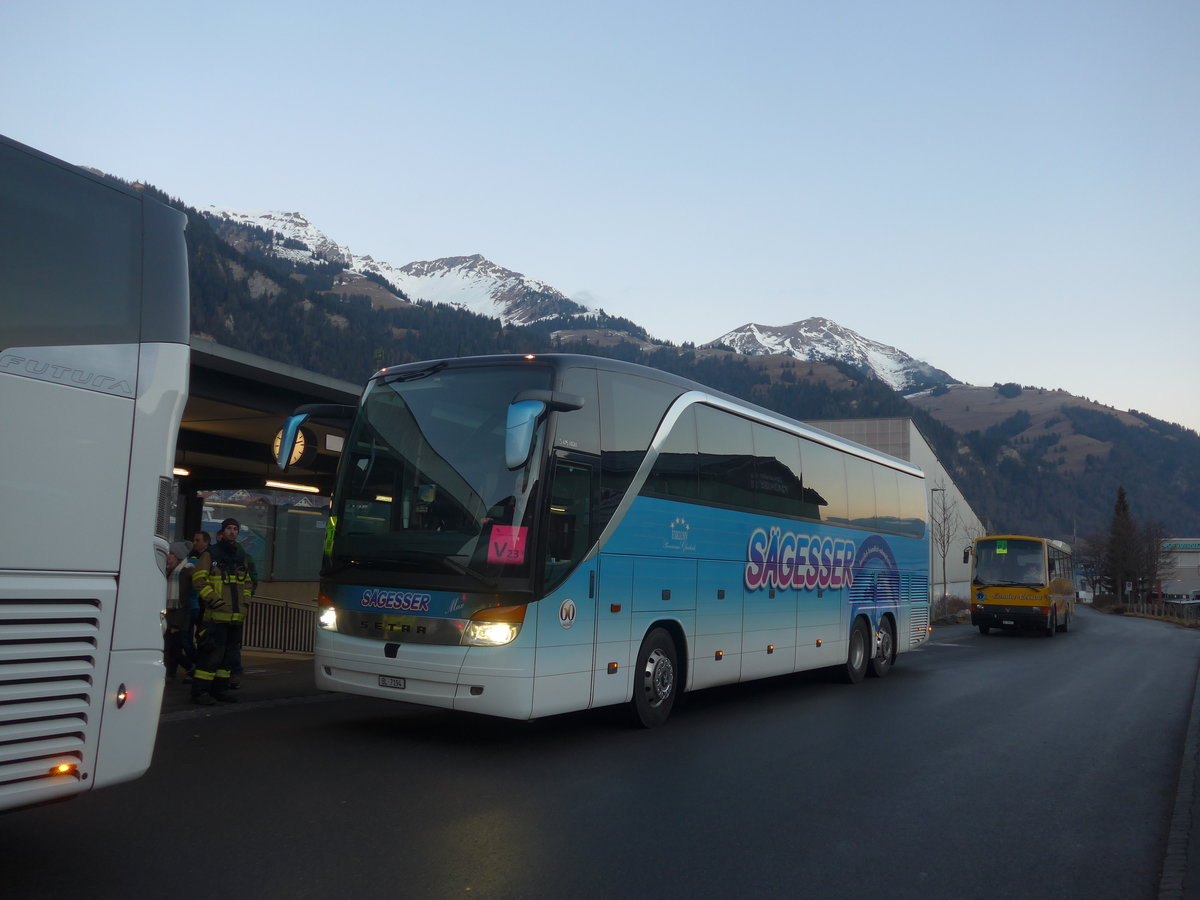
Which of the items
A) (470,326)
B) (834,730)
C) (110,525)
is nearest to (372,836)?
(110,525)

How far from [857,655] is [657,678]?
6.50m

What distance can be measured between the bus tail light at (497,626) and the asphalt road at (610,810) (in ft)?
3.17

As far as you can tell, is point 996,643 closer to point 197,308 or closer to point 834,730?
point 834,730

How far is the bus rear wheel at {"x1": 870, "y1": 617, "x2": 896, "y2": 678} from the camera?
1582 cm

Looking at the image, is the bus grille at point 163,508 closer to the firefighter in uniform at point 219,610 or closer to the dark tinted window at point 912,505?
the firefighter in uniform at point 219,610

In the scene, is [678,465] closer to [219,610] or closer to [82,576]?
[219,610]

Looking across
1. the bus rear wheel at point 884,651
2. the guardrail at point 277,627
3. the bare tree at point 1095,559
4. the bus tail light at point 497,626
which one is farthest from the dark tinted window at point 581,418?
the bare tree at point 1095,559

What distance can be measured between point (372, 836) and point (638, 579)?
417cm

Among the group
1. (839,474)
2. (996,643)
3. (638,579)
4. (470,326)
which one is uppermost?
(470,326)

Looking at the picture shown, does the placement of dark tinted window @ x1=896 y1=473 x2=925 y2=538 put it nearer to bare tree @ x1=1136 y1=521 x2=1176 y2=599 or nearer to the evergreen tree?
bare tree @ x1=1136 y1=521 x2=1176 y2=599

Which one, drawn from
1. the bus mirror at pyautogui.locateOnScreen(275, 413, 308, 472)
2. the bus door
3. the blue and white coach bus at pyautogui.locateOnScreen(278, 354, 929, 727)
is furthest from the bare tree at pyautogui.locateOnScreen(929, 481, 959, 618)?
the bus mirror at pyautogui.locateOnScreen(275, 413, 308, 472)

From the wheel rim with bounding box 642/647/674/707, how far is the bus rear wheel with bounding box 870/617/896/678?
6.92 meters

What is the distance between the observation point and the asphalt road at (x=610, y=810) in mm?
5016

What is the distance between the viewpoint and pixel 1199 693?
48.2 ft
